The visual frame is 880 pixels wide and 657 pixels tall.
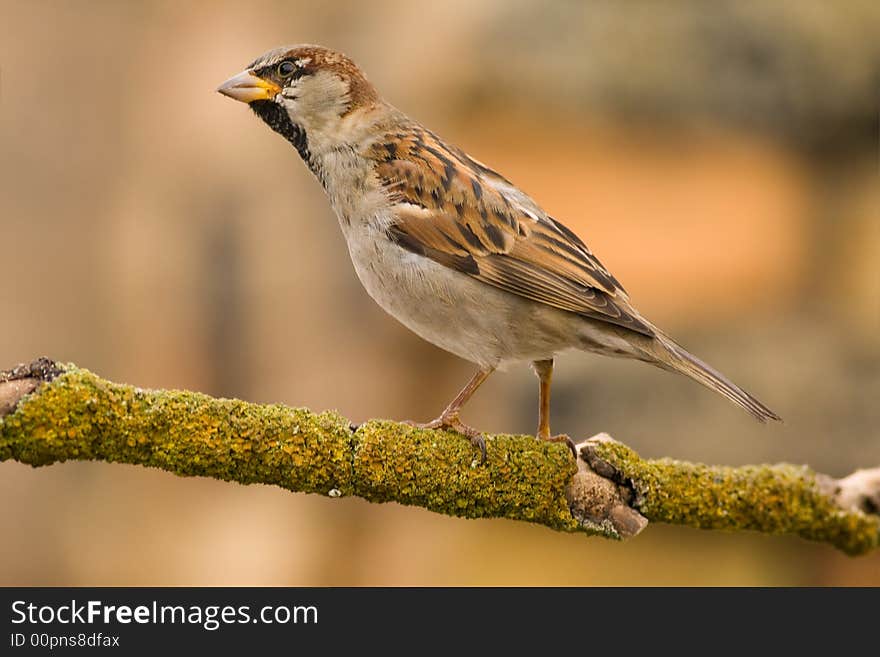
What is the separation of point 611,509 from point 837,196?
6529 millimetres

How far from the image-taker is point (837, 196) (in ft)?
29.9

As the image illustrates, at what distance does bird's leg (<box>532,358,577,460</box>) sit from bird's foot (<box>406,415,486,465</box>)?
0.28 m

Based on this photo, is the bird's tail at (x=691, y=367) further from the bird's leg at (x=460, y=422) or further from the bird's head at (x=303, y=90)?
the bird's head at (x=303, y=90)

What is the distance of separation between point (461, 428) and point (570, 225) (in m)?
5.07

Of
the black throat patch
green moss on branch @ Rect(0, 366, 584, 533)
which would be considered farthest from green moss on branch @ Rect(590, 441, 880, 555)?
the black throat patch

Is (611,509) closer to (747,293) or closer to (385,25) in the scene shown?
(747,293)

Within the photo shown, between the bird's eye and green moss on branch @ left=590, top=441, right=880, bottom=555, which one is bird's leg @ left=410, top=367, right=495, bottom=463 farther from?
the bird's eye

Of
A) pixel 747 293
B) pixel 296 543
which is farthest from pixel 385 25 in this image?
pixel 296 543

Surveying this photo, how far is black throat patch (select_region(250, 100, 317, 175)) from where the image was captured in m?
3.88

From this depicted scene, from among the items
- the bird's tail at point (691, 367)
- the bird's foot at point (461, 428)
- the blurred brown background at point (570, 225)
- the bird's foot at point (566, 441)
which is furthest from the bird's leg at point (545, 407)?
the blurred brown background at point (570, 225)

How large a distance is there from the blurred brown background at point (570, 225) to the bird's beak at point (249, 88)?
174 inches

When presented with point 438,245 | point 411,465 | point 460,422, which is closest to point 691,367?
point 460,422

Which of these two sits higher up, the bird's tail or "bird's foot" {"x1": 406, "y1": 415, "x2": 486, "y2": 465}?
the bird's tail

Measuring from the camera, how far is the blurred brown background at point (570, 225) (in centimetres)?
824
